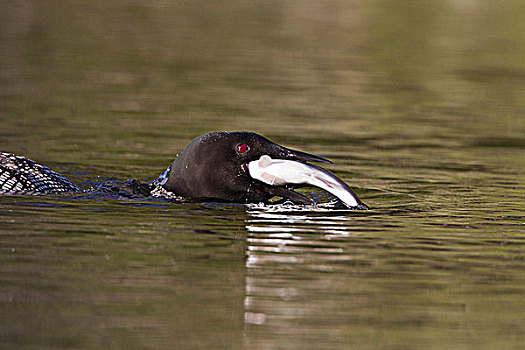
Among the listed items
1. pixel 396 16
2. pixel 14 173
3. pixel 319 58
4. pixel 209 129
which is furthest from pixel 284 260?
pixel 396 16

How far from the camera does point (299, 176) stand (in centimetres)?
757

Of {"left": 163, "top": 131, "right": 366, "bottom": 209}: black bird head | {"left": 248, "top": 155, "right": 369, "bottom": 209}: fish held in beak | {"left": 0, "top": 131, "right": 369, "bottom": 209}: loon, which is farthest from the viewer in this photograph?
{"left": 163, "top": 131, "right": 366, "bottom": 209}: black bird head

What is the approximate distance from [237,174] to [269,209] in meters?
0.34

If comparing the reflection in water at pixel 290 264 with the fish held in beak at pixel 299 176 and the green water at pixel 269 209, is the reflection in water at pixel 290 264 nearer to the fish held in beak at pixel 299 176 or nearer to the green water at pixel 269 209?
the green water at pixel 269 209

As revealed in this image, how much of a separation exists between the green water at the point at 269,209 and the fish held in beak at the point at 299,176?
8.3 inches

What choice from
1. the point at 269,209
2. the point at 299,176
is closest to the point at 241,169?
the point at 269,209

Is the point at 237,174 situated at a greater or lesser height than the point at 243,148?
lesser

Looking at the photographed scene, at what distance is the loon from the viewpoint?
7.61 meters

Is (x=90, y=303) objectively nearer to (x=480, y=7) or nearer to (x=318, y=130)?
(x=318, y=130)

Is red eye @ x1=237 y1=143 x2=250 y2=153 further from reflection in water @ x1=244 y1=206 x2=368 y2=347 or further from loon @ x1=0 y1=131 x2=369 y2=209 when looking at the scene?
reflection in water @ x1=244 y1=206 x2=368 y2=347

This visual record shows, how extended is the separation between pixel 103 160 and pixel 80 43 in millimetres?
10896

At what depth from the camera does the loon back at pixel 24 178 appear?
815cm

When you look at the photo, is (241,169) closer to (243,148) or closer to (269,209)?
(243,148)

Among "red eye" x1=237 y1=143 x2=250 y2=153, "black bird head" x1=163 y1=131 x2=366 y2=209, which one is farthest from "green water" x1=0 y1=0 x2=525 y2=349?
"red eye" x1=237 y1=143 x2=250 y2=153
